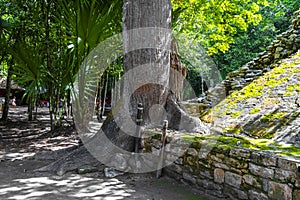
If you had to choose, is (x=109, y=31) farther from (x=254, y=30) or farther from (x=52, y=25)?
(x=254, y=30)

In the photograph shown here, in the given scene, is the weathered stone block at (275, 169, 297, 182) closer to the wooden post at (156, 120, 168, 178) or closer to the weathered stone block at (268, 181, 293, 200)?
the weathered stone block at (268, 181, 293, 200)

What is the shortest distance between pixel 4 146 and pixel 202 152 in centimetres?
482

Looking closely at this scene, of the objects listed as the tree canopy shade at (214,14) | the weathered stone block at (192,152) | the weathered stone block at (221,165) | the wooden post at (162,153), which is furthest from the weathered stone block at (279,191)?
the tree canopy shade at (214,14)

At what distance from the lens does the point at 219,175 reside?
10.5ft

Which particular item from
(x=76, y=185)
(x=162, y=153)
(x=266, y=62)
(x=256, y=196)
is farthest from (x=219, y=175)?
(x=266, y=62)

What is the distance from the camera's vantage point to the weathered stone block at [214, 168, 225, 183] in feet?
10.4

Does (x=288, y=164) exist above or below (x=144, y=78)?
below

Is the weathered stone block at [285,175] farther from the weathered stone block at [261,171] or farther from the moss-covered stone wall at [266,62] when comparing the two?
the moss-covered stone wall at [266,62]

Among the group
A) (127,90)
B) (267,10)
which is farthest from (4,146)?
(267,10)

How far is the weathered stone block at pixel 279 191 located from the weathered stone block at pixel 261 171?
0.07 metres

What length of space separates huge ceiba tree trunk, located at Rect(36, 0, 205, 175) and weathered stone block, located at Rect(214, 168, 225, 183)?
4.51 feet

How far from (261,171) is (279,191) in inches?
9.6

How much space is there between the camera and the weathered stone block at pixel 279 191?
2.47m

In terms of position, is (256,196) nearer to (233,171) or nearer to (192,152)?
(233,171)
